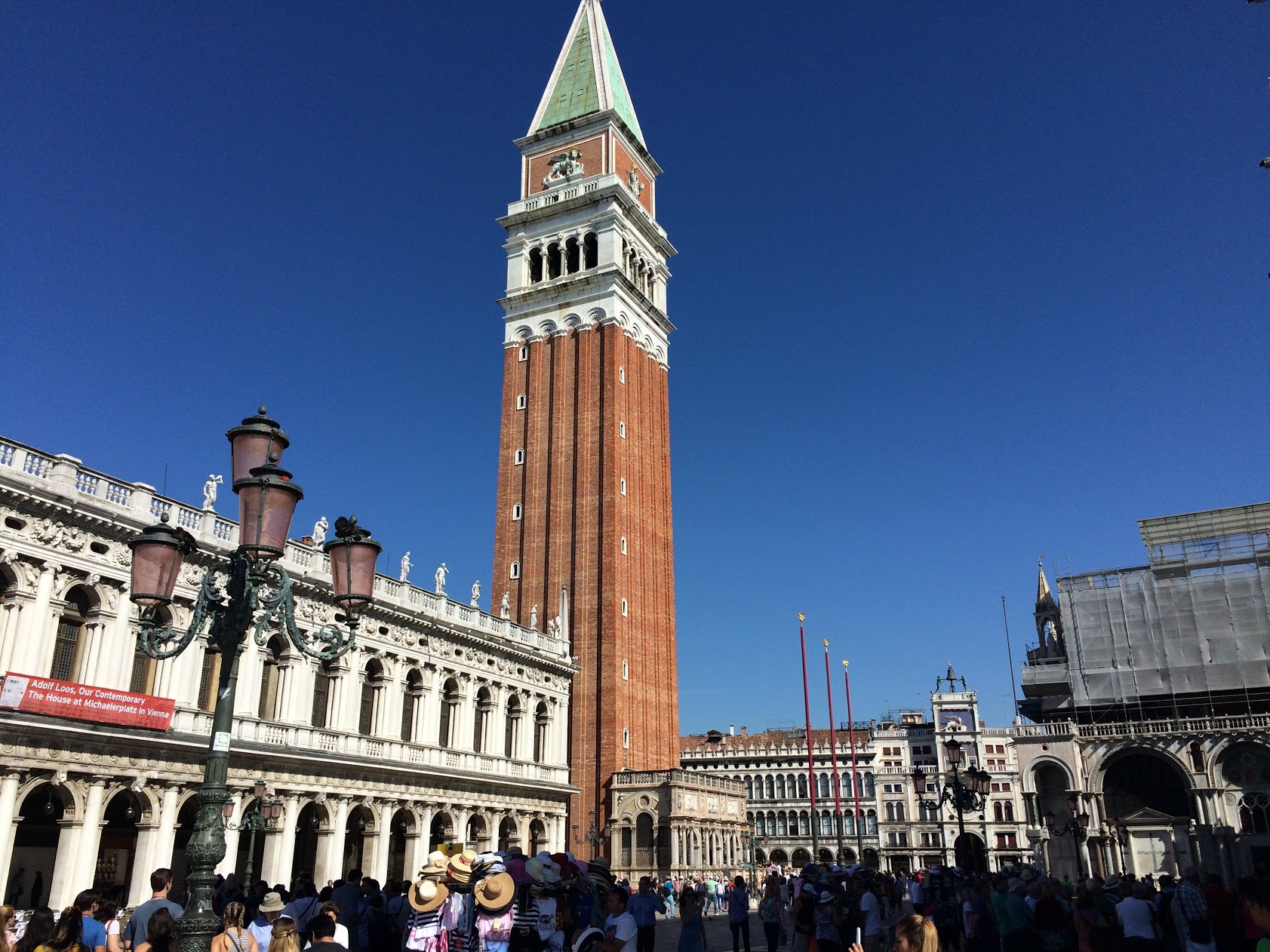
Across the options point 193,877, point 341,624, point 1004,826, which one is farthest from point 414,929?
point 1004,826

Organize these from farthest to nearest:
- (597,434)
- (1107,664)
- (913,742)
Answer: (913,742)
(597,434)
(1107,664)

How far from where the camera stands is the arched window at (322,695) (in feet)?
105

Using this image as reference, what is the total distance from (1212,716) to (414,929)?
4630 cm

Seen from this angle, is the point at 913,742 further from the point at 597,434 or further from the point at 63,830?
the point at 63,830

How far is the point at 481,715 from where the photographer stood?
40562 mm

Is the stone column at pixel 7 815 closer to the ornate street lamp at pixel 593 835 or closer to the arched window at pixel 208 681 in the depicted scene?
the arched window at pixel 208 681

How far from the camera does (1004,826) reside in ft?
244

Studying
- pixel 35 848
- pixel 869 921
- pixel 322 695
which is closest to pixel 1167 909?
pixel 869 921

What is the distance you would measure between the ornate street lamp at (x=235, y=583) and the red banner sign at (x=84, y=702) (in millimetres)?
13564

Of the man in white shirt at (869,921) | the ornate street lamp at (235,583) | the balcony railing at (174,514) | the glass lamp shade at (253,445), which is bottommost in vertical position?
the man in white shirt at (869,921)

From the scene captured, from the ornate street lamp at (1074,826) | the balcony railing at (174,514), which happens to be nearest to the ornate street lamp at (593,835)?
the balcony railing at (174,514)

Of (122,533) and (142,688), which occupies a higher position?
(122,533)

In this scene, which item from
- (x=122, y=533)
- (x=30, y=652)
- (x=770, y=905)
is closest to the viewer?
(x=770, y=905)

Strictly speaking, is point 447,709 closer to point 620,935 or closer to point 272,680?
point 272,680
